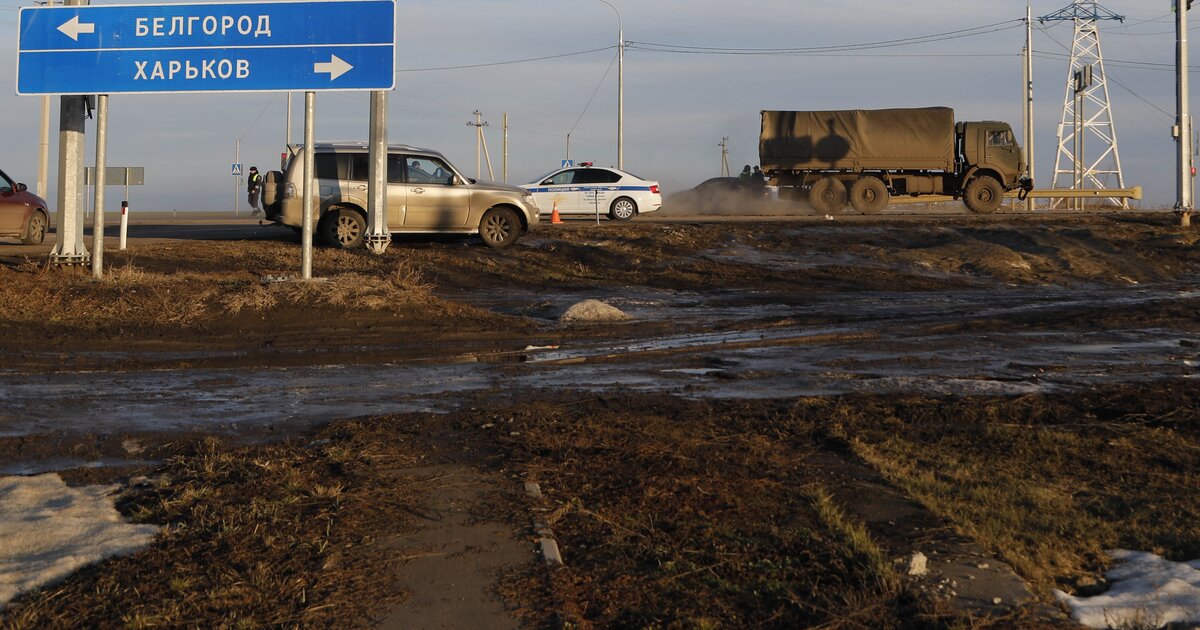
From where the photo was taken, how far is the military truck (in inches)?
1244

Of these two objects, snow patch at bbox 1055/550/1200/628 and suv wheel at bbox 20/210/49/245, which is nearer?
snow patch at bbox 1055/550/1200/628

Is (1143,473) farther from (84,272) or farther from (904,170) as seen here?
(904,170)

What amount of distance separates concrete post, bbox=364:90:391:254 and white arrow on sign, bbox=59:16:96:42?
4.67 m

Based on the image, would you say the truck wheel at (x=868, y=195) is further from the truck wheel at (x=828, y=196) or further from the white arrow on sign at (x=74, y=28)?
the white arrow on sign at (x=74, y=28)

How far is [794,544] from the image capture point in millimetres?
4691

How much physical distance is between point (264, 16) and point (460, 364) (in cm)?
627

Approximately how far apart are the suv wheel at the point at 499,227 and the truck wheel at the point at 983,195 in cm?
1645

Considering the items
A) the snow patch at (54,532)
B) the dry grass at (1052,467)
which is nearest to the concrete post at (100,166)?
the snow patch at (54,532)

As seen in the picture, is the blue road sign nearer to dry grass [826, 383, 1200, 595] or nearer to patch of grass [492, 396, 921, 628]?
patch of grass [492, 396, 921, 628]

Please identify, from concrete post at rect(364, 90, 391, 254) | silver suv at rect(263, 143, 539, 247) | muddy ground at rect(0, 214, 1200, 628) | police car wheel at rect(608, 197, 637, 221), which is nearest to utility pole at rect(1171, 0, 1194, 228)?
muddy ground at rect(0, 214, 1200, 628)

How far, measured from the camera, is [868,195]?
1255 inches

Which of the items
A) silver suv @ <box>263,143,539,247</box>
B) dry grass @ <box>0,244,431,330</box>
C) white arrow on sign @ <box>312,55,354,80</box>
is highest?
white arrow on sign @ <box>312,55,354,80</box>

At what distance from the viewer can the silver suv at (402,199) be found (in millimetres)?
19062

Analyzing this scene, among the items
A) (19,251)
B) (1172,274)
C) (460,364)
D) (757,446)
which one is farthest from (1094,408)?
(19,251)
